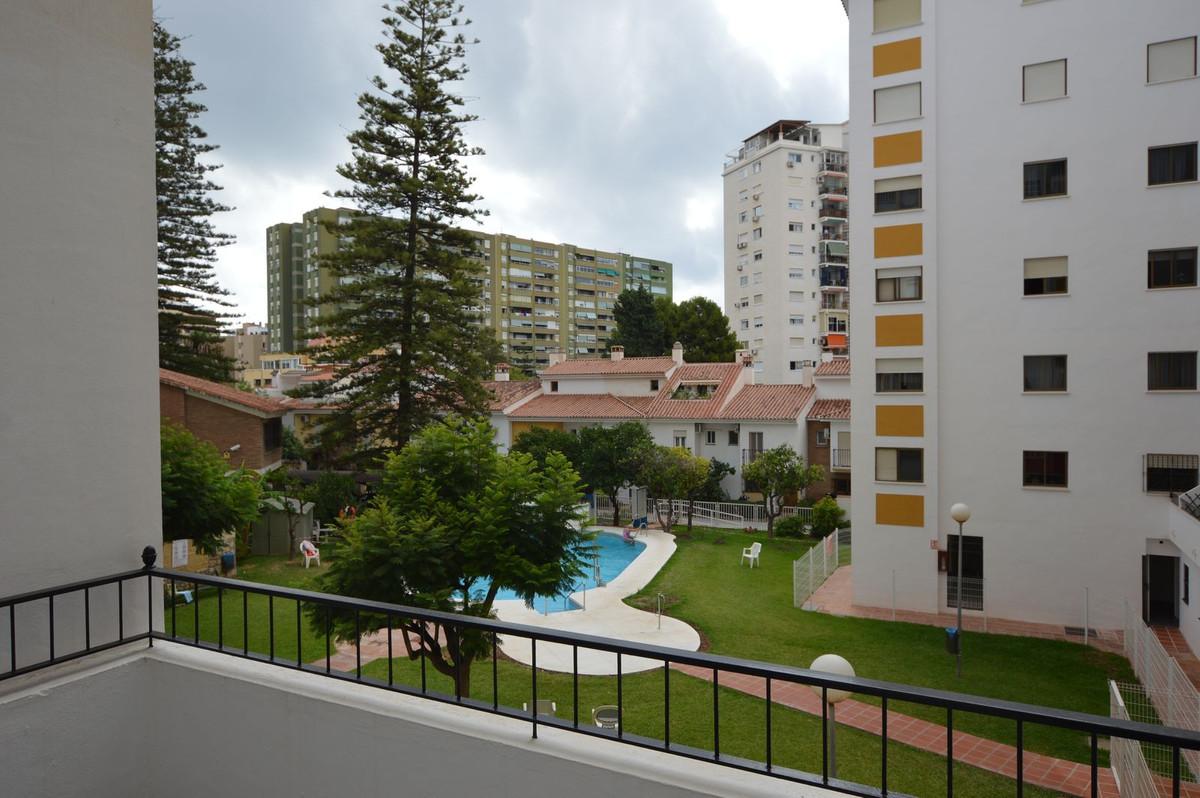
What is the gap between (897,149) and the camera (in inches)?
515

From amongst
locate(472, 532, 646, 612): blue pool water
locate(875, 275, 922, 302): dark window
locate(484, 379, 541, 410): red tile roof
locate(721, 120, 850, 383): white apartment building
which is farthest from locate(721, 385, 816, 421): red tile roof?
locate(721, 120, 850, 383): white apartment building

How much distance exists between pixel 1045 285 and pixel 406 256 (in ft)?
49.7

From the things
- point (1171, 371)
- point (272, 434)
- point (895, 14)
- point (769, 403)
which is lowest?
point (272, 434)

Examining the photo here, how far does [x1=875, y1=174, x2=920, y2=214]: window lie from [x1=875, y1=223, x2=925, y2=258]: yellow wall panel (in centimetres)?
33

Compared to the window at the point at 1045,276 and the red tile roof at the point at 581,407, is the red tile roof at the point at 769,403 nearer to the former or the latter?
the red tile roof at the point at 581,407

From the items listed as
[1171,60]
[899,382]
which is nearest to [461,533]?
[899,382]

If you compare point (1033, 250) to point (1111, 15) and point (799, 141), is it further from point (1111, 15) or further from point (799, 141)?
point (799, 141)

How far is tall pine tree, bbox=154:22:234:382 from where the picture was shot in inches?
809

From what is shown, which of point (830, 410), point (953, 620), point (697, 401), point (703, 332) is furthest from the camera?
point (703, 332)

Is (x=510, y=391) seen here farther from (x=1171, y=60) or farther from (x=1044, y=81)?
(x=1171, y=60)

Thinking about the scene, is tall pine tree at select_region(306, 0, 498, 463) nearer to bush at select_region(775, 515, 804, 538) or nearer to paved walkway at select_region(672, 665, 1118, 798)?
bush at select_region(775, 515, 804, 538)

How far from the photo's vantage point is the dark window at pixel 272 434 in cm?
2131

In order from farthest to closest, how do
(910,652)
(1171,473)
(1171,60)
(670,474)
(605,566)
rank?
(670,474)
(605,566)
(1171,473)
(1171,60)
(910,652)

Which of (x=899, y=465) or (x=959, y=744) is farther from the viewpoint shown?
(x=899, y=465)
